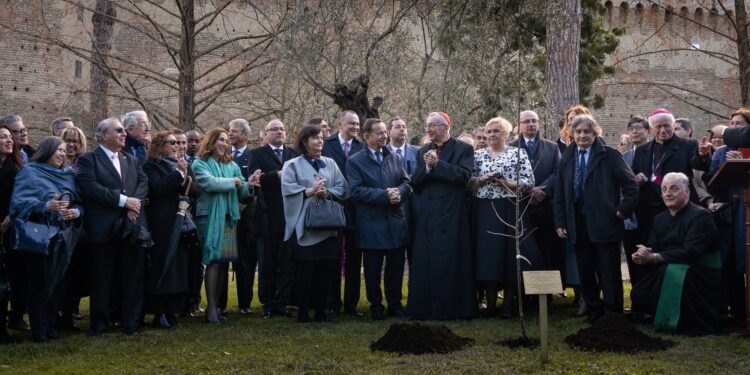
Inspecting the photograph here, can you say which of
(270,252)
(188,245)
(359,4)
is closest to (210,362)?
(188,245)

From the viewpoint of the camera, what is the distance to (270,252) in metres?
9.46

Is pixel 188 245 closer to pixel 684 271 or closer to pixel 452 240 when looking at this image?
pixel 452 240

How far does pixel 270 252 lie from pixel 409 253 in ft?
4.65

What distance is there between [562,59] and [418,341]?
8.31 m

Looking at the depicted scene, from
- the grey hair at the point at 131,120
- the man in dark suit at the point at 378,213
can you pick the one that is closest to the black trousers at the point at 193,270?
the grey hair at the point at 131,120

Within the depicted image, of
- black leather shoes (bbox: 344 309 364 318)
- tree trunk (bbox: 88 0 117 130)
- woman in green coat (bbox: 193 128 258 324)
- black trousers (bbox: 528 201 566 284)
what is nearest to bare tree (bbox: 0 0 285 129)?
tree trunk (bbox: 88 0 117 130)

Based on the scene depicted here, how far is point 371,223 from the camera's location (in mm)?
8969

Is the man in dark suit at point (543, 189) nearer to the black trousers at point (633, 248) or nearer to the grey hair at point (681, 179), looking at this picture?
the black trousers at point (633, 248)

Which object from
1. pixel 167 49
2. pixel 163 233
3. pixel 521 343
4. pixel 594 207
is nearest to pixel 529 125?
pixel 594 207

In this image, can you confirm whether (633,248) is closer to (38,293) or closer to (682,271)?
(682,271)

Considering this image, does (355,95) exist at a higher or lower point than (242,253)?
higher

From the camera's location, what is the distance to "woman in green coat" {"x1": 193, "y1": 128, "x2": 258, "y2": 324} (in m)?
8.70

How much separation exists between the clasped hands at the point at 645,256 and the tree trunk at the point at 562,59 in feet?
20.8

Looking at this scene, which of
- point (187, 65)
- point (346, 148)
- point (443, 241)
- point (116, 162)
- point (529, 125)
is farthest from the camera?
point (187, 65)
